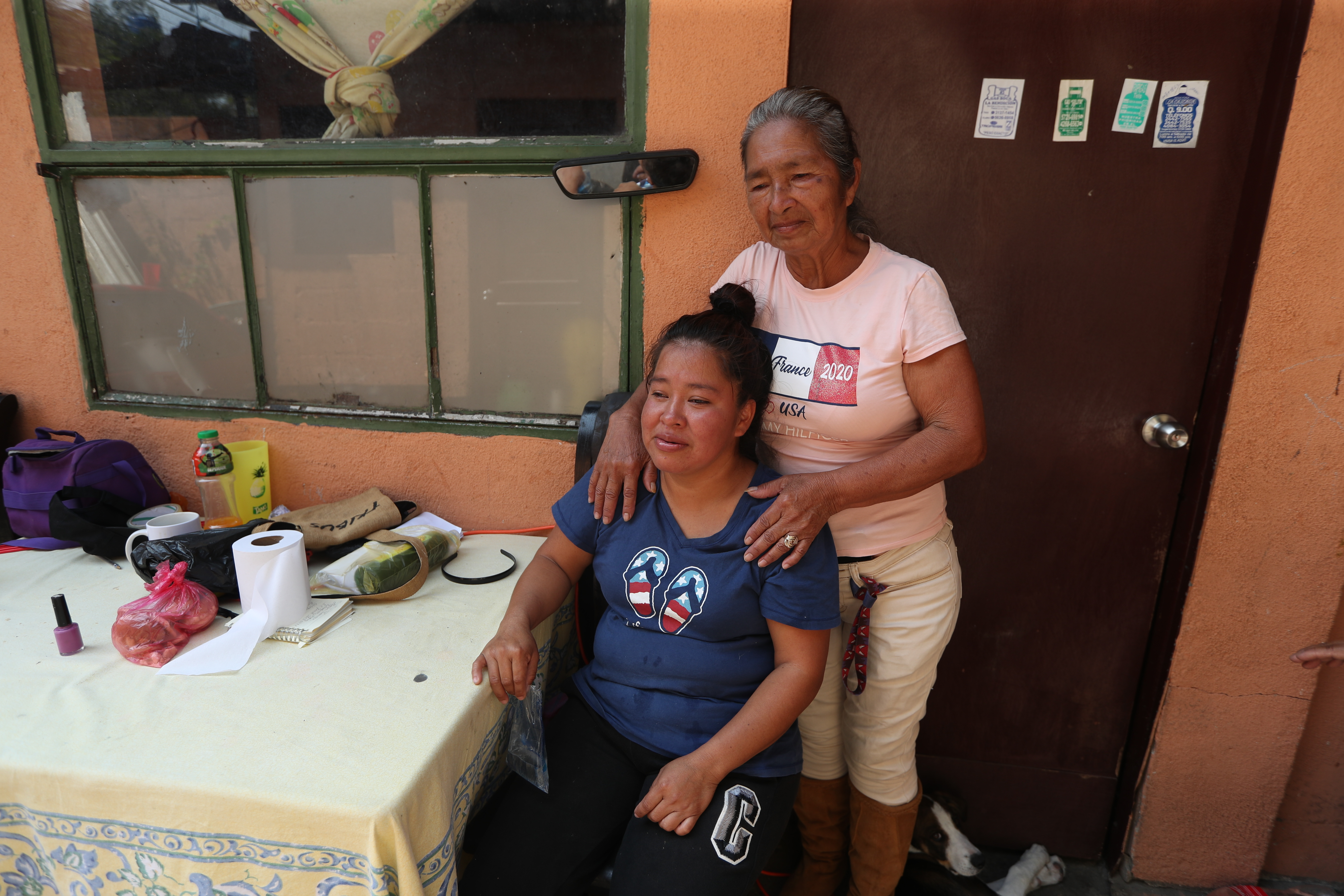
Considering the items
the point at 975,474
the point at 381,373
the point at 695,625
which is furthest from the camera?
the point at 381,373

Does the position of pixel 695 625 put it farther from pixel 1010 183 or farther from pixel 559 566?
pixel 1010 183

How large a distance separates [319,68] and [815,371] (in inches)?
68.1

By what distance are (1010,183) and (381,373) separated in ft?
6.25

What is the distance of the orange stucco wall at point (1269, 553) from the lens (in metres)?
1.70

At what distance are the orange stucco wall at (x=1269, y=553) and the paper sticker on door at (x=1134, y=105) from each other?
11.7 inches

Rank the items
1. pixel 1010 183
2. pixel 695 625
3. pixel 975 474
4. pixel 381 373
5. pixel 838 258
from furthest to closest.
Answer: pixel 381 373 → pixel 975 474 → pixel 1010 183 → pixel 838 258 → pixel 695 625

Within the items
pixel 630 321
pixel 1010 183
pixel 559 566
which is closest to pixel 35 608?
pixel 559 566

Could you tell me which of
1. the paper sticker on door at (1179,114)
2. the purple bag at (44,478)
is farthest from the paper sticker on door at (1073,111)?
the purple bag at (44,478)

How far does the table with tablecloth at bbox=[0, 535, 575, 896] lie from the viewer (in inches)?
42.1

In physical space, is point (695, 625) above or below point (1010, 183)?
below

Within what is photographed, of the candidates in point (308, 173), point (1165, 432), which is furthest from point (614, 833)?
point (308, 173)

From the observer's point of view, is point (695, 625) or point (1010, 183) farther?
point (1010, 183)

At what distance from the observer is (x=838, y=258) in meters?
1.55

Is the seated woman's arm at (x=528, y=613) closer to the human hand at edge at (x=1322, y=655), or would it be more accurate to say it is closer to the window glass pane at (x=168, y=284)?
the human hand at edge at (x=1322, y=655)
